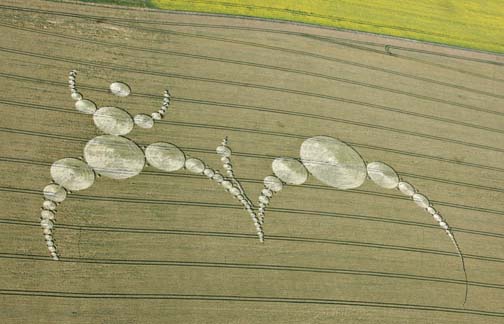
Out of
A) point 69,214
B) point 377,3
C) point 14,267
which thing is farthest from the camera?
point 377,3

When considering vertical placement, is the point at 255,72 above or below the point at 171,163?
above

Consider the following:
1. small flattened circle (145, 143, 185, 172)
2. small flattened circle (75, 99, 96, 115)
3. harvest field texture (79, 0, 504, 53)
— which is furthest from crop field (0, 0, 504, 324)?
harvest field texture (79, 0, 504, 53)

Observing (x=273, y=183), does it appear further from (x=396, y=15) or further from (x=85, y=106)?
(x=396, y=15)

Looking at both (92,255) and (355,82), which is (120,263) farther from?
(355,82)

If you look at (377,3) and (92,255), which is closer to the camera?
(92,255)

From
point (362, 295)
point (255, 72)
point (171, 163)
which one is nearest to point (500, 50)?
point (255, 72)

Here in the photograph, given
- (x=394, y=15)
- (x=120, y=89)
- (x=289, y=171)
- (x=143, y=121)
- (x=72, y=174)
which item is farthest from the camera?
(x=394, y=15)

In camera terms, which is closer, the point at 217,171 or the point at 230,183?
the point at 230,183

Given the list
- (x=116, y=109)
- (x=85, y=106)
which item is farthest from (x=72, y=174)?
(x=116, y=109)
